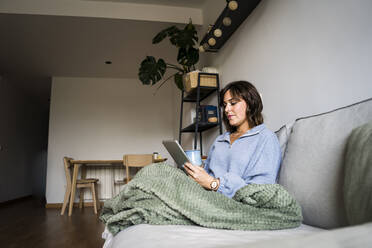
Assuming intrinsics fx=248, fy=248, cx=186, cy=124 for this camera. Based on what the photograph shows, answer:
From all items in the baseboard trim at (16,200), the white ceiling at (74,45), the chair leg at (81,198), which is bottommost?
the baseboard trim at (16,200)

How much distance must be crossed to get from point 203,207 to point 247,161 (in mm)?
435

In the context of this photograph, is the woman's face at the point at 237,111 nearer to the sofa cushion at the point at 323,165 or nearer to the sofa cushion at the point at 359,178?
the sofa cushion at the point at 323,165

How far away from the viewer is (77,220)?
321 centimetres

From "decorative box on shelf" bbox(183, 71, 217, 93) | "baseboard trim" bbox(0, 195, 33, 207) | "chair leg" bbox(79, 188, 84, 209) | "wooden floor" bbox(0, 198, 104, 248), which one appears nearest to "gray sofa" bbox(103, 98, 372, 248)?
"wooden floor" bbox(0, 198, 104, 248)

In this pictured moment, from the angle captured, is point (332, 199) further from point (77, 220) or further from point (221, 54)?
point (77, 220)

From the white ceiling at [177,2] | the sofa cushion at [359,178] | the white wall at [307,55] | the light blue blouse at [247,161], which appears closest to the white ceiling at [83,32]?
the white ceiling at [177,2]

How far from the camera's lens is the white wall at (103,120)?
4.99m

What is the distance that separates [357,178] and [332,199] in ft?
0.64

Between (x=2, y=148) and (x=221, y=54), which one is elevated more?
(x=221, y=54)

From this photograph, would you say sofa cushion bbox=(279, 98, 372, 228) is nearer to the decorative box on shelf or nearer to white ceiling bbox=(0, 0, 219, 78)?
the decorative box on shelf

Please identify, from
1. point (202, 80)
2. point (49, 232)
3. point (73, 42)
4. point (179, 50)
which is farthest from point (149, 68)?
point (49, 232)

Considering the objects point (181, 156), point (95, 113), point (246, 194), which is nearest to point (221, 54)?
point (181, 156)

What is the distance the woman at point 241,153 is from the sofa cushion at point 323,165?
0.10 m

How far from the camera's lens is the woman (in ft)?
3.45
